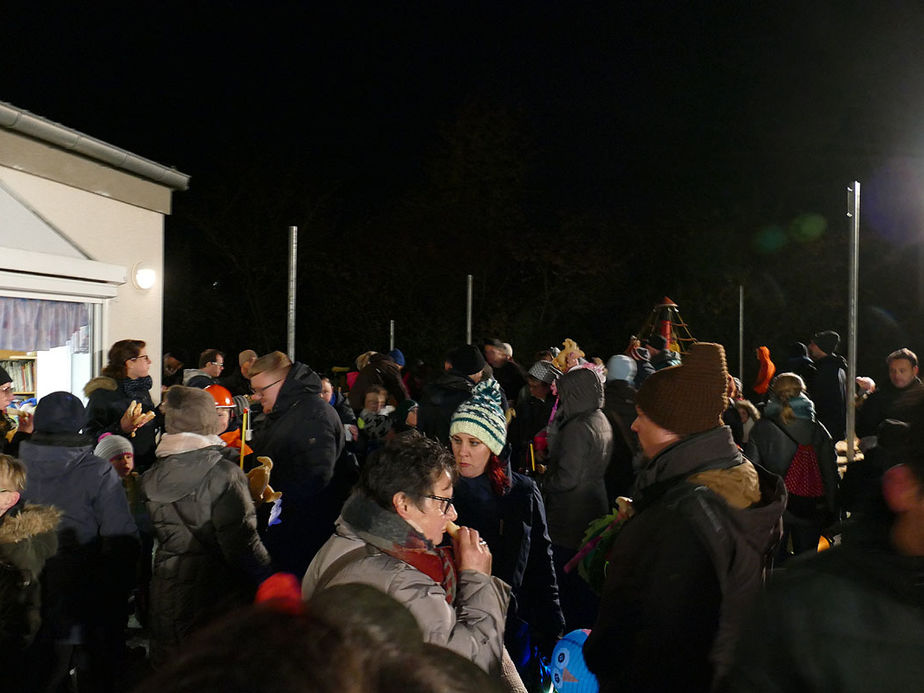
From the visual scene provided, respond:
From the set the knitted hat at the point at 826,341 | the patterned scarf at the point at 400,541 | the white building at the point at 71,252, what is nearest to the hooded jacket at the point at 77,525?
the patterned scarf at the point at 400,541

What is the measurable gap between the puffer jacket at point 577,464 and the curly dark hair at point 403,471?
2.42 metres

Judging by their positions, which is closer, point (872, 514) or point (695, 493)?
point (872, 514)

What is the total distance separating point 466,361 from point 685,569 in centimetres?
421

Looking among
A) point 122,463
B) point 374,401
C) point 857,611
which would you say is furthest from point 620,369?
point 857,611

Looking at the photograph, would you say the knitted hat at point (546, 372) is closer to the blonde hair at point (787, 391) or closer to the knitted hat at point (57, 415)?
the blonde hair at point (787, 391)

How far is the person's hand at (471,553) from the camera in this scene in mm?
2590

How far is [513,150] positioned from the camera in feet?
87.4

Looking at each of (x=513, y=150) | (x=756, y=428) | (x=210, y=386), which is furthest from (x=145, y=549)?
(x=513, y=150)

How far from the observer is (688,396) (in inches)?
111

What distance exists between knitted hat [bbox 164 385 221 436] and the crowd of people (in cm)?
1

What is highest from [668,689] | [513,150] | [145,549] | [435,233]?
[513,150]

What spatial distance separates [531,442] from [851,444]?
3849mm

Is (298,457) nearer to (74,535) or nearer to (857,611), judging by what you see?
(74,535)

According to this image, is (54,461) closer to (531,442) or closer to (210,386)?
(210,386)
